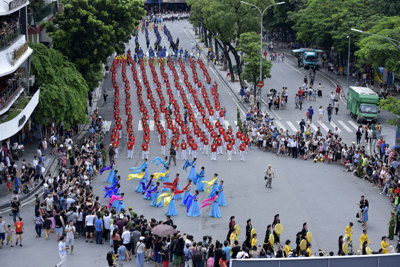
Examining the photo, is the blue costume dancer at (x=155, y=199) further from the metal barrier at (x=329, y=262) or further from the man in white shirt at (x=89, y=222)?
the metal barrier at (x=329, y=262)

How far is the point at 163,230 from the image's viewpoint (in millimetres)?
25203

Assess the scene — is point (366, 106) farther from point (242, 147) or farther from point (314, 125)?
point (242, 147)

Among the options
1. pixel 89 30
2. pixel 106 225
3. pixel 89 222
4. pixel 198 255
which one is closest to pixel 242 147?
pixel 89 30

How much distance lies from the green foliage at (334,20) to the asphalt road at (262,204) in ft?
81.4

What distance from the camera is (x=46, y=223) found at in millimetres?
27609

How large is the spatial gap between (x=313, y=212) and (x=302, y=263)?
39.8ft

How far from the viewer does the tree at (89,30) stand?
4503 cm

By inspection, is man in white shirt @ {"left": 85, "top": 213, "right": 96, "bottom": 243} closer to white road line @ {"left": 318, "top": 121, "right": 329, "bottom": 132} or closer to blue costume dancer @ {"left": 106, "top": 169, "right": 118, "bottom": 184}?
blue costume dancer @ {"left": 106, "top": 169, "right": 118, "bottom": 184}

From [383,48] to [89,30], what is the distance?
20.4 meters

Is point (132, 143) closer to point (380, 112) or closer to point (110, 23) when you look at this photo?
point (110, 23)

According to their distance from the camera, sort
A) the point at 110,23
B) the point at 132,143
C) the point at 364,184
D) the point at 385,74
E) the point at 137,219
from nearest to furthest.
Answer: the point at 137,219 → the point at 364,184 → the point at 132,143 → the point at 110,23 → the point at 385,74

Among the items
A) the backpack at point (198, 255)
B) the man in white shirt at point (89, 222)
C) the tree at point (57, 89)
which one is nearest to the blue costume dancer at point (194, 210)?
the man in white shirt at point (89, 222)

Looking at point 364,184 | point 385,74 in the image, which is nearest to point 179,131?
point 364,184

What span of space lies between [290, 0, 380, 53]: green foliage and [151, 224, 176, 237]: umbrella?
40.5m
